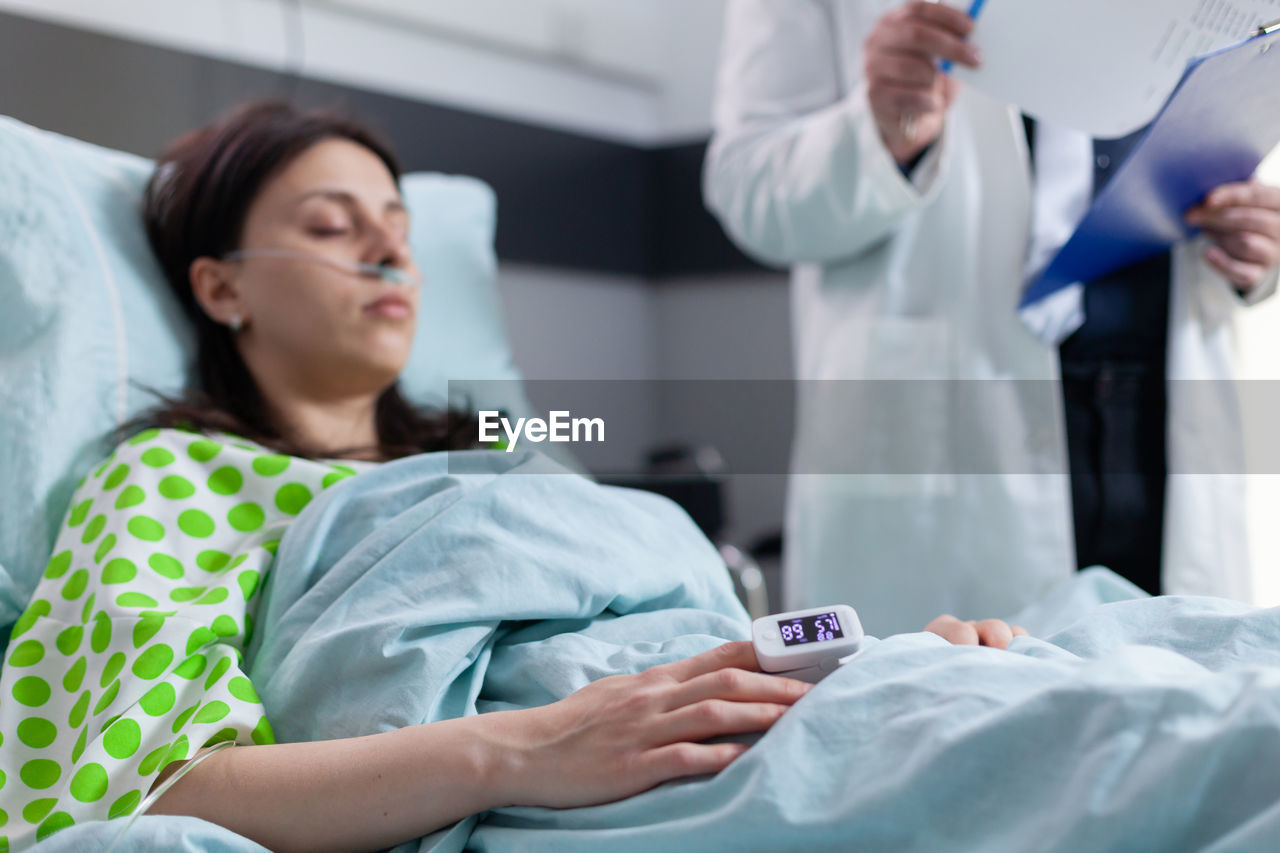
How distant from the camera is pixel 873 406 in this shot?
5.32 ft

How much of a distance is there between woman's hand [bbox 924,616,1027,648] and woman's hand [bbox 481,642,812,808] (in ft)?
0.76

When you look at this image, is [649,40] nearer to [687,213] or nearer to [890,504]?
[687,213]

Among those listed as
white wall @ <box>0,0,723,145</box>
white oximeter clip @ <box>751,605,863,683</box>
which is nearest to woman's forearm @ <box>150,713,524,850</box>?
white oximeter clip @ <box>751,605,863,683</box>

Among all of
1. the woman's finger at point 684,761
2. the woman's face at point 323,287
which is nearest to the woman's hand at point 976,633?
the woman's finger at point 684,761

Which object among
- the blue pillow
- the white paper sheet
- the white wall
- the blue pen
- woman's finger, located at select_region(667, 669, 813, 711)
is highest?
the white wall

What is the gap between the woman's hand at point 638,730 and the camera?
2.41ft

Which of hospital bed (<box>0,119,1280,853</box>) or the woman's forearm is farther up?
hospital bed (<box>0,119,1280,853</box>)

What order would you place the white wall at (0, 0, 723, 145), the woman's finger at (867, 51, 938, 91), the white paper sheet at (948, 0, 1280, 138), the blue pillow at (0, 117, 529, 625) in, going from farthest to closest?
the white wall at (0, 0, 723, 145) → the woman's finger at (867, 51, 938, 91) → the blue pillow at (0, 117, 529, 625) → the white paper sheet at (948, 0, 1280, 138)

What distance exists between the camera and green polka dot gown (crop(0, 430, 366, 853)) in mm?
865

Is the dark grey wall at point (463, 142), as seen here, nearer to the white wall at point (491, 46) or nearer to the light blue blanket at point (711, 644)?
the white wall at point (491, 46)

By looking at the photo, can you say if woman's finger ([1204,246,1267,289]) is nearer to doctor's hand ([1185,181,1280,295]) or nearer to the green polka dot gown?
doctor's hand ([1185,181,1280,295])

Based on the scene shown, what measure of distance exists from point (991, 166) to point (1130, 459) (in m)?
0.49

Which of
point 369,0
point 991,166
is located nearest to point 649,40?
point 369,0

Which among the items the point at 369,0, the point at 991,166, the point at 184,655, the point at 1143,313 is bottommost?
the point at 184,655
